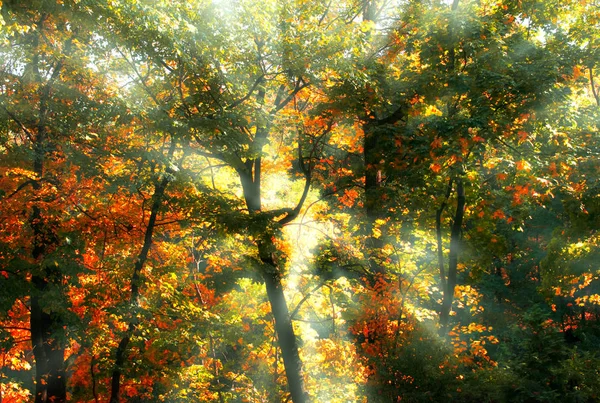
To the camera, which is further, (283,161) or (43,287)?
(283,161)

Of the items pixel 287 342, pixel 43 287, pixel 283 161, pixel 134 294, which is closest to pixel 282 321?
pixel 287 342

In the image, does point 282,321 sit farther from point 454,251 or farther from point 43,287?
point 43,287

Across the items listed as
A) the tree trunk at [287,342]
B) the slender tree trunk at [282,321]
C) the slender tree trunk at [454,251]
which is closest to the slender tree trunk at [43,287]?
the slender tree trunk at [282,321]

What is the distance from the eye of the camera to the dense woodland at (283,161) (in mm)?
7941

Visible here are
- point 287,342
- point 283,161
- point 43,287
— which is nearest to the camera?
point 287,342

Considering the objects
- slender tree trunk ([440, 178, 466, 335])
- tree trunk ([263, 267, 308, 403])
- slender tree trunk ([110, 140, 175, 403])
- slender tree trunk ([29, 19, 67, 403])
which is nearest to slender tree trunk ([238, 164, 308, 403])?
tree trunk ([263, 267, 308, 403])

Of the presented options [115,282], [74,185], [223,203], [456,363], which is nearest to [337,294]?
[456,363]

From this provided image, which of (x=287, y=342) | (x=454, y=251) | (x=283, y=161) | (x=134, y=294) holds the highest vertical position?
(x=283, y=161)

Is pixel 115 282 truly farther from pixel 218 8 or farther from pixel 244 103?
pixel 218 8

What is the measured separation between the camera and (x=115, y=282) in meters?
9.88

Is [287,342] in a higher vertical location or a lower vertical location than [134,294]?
lower

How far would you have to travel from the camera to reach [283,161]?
44.1 ft

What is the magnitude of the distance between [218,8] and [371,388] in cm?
873

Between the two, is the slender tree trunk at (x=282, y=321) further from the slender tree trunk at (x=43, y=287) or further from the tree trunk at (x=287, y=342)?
the slender tree trunk at (x=43, y=287)
